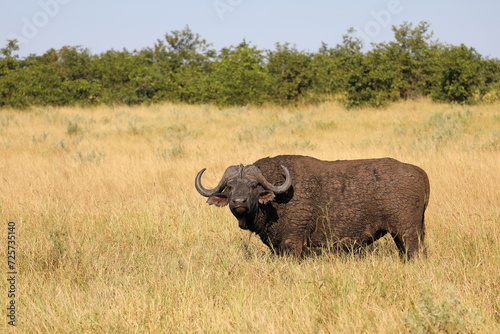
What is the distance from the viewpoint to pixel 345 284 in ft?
13.3

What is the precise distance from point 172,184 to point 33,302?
16.8 feet

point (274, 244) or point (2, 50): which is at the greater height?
point (2, 50)

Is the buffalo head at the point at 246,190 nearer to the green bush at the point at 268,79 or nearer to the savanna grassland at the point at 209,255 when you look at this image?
the savanna grassland at the point at 209,255

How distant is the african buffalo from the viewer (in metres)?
5.19

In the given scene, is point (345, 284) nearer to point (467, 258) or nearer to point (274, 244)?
point (274, 244)

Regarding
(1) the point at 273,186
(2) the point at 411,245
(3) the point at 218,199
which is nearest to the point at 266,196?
(1) the point at 273,186

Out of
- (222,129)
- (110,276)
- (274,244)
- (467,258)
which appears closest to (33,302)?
(110,276)

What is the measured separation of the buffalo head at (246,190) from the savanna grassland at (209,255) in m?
0.57

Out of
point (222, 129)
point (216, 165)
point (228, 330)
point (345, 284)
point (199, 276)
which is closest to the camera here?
point (228, 330)

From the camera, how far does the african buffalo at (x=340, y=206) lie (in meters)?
5.19

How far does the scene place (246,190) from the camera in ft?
15.7

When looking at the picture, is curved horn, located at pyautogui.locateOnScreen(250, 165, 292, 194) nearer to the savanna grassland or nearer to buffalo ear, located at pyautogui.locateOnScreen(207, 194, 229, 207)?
buffalo ear, located at pyautogui.locateOnScreen(207, 194, 229, 207)

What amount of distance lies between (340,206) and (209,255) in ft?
5.27

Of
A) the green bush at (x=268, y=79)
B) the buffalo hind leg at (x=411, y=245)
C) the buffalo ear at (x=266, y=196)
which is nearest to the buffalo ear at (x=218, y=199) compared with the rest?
the buffalo ear at (x=266, y=196)
